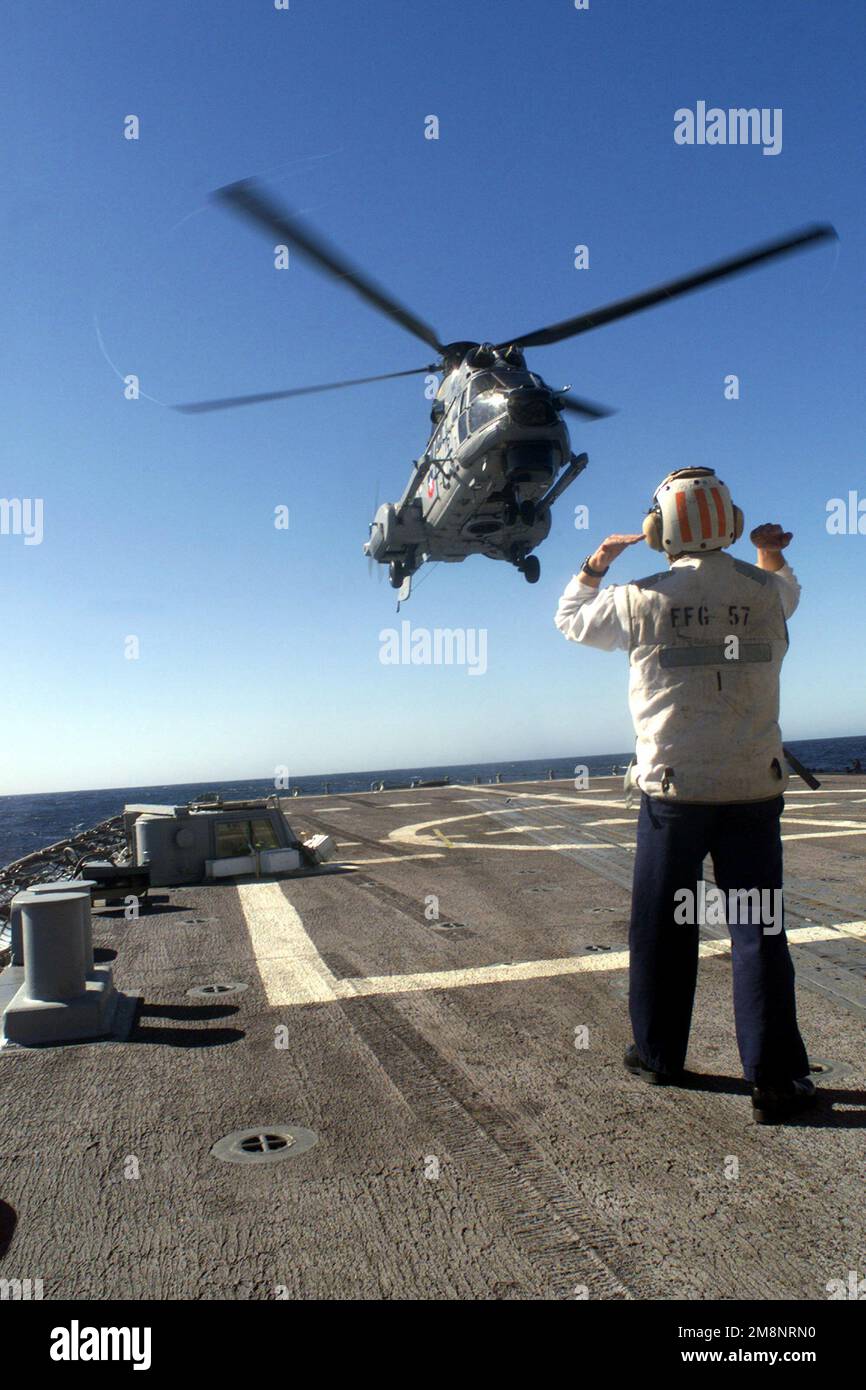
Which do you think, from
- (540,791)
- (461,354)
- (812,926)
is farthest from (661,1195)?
(540,791)

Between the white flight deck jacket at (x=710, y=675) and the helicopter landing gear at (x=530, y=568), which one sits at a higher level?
the helicopter landing gear at (x=530, y=568)

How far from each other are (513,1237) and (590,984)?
3255 mm

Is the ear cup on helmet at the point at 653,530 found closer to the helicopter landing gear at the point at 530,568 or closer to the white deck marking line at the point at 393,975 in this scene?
the white deck marking line at the point at 393,975

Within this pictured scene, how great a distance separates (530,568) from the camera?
22.2 m

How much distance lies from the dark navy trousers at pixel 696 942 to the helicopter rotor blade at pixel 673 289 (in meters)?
13.9

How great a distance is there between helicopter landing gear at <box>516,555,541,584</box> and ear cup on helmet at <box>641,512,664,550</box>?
18028mm

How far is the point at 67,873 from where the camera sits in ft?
55.2

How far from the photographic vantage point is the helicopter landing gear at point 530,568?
22.1 meters

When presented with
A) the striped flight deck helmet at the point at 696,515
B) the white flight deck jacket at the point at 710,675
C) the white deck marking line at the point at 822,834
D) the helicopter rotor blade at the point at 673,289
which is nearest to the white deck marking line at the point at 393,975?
the white flight deck jacket at the point at 710,675

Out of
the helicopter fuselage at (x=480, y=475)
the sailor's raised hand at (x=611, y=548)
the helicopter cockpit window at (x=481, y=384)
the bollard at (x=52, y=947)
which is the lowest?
the bollard at (x=52, y=947)

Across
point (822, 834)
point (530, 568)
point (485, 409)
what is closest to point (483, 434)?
point (485, 409)

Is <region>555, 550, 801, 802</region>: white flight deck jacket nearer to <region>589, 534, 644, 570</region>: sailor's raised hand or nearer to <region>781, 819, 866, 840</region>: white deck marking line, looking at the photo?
<region>589, 534, 644, 570</region>: sailor's raised hand

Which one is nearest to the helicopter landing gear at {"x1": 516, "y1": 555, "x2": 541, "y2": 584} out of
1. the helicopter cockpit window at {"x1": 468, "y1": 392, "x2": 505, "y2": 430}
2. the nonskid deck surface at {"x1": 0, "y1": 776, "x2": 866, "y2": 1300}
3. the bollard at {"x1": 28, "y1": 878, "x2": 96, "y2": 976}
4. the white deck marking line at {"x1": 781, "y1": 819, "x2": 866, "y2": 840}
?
the helicopter cockpit window at {"x1": 468, "y1": 392, "x2": 505, "y2": 430}
